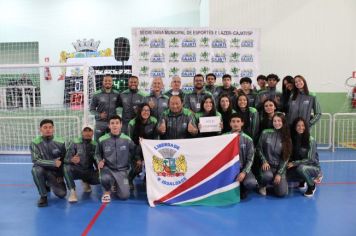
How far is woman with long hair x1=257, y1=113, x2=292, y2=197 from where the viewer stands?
4758 mm

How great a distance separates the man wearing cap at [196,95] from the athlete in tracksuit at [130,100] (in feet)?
2.71

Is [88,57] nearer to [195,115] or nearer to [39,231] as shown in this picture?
[195,115]

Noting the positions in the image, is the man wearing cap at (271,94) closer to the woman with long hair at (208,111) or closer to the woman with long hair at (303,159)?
the woman with long hair at (303,159)

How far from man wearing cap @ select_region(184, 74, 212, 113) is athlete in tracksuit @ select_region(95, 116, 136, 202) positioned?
145 cm

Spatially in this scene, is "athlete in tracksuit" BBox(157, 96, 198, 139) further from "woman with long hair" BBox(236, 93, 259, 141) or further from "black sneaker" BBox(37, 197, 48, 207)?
Result: "black sneaker" BBox(37, 197, 48, 207)

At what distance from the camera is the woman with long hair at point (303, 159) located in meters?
4.83

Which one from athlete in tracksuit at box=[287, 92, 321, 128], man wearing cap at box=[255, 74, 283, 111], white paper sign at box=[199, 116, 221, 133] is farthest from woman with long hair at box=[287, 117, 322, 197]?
white paper sign at box=[199, 116, 221, 133]

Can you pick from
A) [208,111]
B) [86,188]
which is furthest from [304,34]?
[86,188]

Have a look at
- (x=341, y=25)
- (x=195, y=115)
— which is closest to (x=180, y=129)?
(x=195, y=115)

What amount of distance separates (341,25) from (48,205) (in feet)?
28.9

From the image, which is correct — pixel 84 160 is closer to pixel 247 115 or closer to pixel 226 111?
pixel 226 111

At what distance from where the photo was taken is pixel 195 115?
5.05 m

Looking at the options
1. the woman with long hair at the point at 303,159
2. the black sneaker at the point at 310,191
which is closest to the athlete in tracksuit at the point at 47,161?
the woman with long hair at the point at 303,159

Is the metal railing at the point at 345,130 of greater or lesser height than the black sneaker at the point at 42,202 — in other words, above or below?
above
